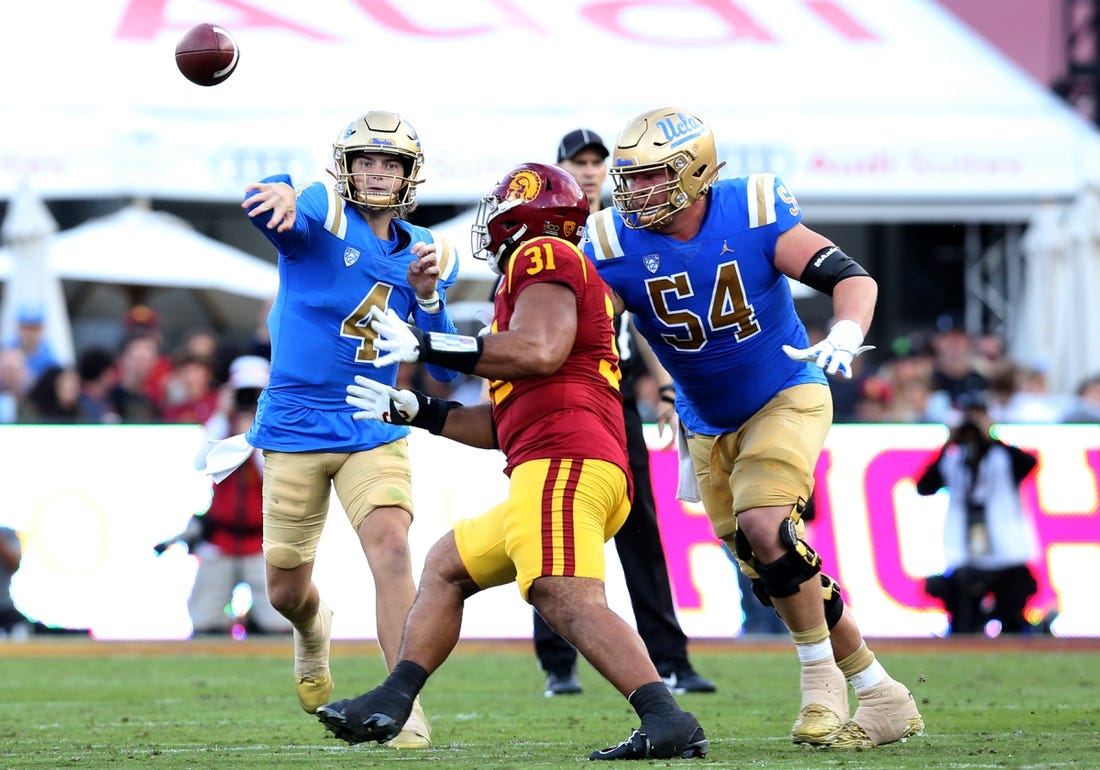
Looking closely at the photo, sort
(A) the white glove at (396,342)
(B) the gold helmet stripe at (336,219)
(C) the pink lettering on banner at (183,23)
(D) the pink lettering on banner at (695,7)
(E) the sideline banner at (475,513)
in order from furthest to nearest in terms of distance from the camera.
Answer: (D) the pink lettering on banner at (695,7)
(C) the pink lettering on banner at (183,23)
(E) the sideline banner at (475,513)
(B) the gold helmet stripe at (336,219)
(A) the white glove at (396,342)

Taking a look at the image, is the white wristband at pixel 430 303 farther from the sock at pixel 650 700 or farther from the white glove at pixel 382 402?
the sock at pixel 650 700

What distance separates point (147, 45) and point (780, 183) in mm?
13158

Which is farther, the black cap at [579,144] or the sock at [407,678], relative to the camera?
the black cap at [579,144]

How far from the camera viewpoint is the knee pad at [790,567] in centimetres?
632

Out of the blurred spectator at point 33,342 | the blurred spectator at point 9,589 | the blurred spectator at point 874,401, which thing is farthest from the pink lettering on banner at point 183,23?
the blurred spectator at point 9,589

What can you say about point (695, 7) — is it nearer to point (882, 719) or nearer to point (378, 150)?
point (378, 150)

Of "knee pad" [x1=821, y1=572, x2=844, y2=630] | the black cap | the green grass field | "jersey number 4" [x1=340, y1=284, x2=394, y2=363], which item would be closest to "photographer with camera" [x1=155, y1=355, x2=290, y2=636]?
the green grass field

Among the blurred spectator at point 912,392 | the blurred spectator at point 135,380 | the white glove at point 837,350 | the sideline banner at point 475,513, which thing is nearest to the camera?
the white glove at point 837,350

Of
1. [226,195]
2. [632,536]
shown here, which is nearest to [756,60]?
[226,195]

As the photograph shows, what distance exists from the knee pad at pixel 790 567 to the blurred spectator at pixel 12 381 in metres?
7.52

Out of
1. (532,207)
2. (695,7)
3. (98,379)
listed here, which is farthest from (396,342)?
(695,7)

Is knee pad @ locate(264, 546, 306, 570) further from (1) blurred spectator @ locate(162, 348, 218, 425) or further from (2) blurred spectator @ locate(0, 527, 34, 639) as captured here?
(1) blurred spectator @ locate(162, 348, 218, 425)

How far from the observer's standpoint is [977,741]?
21.4ft

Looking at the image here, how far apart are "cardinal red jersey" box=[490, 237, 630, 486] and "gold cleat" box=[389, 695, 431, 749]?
3.55 feet
